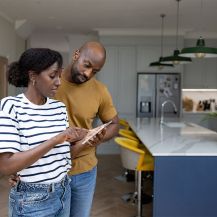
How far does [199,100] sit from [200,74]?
2.44 feet

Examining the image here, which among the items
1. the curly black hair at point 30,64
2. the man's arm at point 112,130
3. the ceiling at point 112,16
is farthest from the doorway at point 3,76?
the curly black hair at point 30,64

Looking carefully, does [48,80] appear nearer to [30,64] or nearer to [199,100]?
[30,64]

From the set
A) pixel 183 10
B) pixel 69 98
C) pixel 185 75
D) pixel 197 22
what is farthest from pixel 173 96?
pixel 69 98

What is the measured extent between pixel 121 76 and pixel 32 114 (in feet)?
20.6

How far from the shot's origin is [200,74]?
7.79 m

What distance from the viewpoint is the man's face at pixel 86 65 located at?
1.55 m

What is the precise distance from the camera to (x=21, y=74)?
132 cm

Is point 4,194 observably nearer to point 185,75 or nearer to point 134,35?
point 134,35

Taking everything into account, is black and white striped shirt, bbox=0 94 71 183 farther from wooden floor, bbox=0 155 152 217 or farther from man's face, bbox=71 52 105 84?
wooden floor, bbox=0 155 152 217

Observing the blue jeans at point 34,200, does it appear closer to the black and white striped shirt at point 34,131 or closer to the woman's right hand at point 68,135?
the black and white striped shirt at point 34,131

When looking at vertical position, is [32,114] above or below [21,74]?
below

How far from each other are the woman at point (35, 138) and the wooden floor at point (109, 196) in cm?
237

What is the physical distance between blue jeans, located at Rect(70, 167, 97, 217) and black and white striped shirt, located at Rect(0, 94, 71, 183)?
0.25m

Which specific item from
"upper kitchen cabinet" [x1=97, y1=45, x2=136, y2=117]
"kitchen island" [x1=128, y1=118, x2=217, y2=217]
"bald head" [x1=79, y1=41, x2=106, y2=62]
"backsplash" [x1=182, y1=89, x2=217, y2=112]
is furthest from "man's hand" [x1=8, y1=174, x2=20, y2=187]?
"backsplash" [x1=182, y1=89, x2=217, y2=112]
